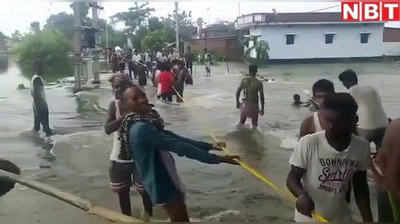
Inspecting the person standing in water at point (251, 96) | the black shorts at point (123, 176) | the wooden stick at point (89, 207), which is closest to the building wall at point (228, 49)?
the person standing in water at point (251, 96)

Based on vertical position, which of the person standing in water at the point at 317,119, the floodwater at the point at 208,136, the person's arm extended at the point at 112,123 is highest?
the person standing in water at the point at 317,119

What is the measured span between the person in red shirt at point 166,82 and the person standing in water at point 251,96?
2035 millimetres

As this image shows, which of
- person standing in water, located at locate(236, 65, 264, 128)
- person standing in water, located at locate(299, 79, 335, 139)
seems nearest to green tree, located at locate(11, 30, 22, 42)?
person standing in water, located at locate(236, 65, 264, 128)

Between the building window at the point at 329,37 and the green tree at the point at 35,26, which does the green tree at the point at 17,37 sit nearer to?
the green tree at the point at 35,26

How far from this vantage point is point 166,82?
27.4ft

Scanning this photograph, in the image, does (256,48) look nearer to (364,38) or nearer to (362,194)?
(362,194)

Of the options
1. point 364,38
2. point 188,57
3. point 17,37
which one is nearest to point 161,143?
point 17,37

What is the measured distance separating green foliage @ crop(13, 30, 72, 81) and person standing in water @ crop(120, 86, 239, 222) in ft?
9.51

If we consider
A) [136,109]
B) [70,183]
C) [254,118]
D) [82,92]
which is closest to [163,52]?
[82,92]

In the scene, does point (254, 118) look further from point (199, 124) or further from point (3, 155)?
→ point (3, 155)

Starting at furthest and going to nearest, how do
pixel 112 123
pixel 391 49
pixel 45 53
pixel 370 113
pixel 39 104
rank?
pixel 391 49 → pixel 39 104 → pixel 45 53 → pixel 370 113 → pixel 112 123

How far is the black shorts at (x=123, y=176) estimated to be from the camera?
9.28 ft

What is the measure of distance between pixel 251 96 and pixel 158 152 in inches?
164

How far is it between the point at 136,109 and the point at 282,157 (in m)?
3.11
